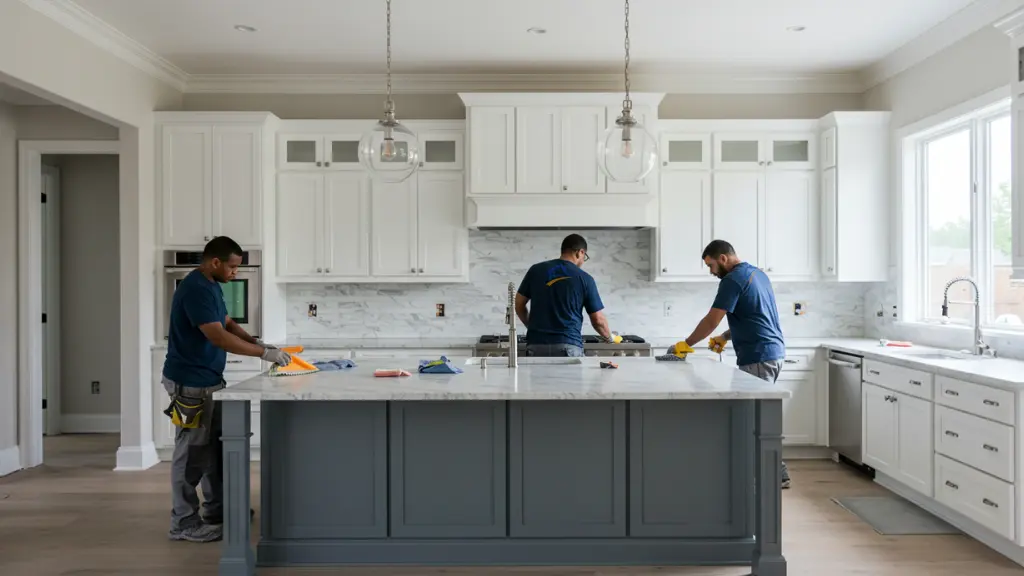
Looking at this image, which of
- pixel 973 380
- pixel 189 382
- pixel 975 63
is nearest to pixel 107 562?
pixel 189 382

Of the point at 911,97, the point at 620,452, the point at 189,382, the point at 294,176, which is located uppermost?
the point at 911,97

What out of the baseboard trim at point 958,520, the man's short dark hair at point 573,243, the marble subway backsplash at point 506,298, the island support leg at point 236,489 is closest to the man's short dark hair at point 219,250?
the island support leg at point 236,489

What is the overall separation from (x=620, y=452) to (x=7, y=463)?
4438 mm

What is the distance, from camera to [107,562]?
3553 millimetres

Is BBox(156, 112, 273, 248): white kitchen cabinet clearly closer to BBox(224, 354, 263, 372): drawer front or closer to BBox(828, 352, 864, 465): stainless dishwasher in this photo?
BBox(224, 354, 263, 372): drawer front

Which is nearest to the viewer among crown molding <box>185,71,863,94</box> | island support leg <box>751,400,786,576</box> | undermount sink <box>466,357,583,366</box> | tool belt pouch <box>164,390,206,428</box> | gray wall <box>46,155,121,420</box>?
island support leg <box>751,400,786,576</box>

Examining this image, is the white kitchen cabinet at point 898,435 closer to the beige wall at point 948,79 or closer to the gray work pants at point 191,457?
the beige wall at point 948,79

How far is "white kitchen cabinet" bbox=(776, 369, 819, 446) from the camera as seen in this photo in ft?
18.2

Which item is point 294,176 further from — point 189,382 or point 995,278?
point 995,278

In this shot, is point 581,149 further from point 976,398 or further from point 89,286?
point 89,286

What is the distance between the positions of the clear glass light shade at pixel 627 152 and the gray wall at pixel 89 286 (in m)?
5.09

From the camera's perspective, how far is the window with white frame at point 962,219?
14.9 feet

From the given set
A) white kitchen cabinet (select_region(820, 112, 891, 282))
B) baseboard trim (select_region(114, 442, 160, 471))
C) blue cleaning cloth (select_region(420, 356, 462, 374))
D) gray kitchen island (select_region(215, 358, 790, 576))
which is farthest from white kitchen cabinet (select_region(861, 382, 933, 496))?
baseboard trim (select_region(114, 442, 160, 471))

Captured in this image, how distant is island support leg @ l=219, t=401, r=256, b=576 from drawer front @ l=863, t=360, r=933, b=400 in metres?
3.53
